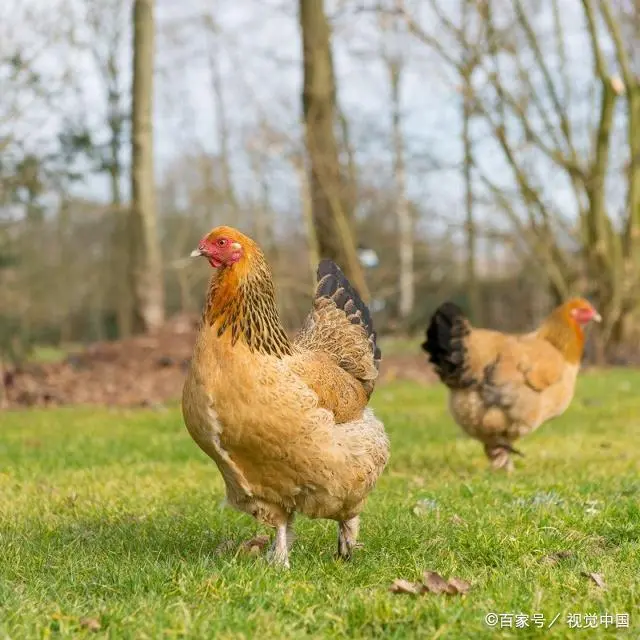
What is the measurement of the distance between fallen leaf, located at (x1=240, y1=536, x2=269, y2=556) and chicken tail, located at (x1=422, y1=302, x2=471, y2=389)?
3.23m

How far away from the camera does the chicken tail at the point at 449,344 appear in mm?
7551

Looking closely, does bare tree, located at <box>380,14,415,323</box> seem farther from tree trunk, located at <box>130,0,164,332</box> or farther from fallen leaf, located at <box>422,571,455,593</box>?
fallen leaf, located at <box>422,571,455,593</box>

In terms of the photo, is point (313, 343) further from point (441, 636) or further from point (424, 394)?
point (424, 394)

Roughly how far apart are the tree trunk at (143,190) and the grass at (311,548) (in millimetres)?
8774

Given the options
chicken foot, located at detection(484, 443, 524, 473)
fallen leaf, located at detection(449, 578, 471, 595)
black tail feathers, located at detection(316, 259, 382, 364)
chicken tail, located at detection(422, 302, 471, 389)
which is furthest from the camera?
chicken tail, located at detection(422, 302, 471, 389)

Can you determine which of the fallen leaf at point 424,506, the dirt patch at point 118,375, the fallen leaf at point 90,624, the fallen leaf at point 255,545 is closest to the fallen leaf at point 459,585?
the fallen leaf at point 255,545

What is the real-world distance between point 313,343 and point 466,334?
10.3ft

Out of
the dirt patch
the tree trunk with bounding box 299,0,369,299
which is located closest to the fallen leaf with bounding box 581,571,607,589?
the dirt patch

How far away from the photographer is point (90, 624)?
307cm

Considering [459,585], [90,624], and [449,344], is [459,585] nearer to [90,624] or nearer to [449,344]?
[90,624]

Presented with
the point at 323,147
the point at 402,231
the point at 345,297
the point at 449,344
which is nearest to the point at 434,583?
the point at 345,297

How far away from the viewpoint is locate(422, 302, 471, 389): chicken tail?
755cm

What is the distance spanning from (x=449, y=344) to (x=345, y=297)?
262 cm

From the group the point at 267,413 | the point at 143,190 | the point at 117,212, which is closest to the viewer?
the point at 267,413
